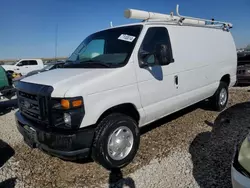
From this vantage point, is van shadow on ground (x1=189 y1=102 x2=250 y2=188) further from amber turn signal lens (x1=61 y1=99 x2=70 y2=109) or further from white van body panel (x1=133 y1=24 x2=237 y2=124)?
amber turn signal lens (x1=61 y1=99 x2=70 y2=109)

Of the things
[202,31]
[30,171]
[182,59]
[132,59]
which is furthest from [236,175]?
[202,31]

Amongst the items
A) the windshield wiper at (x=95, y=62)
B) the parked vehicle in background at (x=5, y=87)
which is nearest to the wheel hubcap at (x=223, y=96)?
the windshield wiper at (x=95, y=62)

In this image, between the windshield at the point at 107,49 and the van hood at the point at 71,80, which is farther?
the windshield at the point at 107,49

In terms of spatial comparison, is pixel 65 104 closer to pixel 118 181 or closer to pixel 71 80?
pixel 71 80

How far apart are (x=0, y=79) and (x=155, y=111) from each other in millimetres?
5862

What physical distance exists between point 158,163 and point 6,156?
2.91 meters

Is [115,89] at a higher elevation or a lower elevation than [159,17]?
lower

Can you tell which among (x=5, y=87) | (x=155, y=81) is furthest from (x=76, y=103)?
(x=5, y=87)

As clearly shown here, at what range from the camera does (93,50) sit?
425 centimetres

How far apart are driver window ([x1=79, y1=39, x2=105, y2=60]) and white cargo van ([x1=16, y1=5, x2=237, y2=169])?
0.02 metres

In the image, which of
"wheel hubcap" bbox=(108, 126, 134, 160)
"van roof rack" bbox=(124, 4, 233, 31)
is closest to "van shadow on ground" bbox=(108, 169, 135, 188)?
"wheel hubcap" bbox=(108, 126, 134, 160)

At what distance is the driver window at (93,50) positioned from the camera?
161 inches

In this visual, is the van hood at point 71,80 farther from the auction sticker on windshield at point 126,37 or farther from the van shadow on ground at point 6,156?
the van shadow on ground at point 6,156

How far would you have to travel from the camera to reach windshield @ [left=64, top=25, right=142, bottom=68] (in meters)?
3.57
